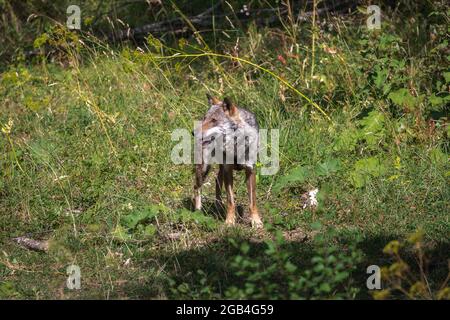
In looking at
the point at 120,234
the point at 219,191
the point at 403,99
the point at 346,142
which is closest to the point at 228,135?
the point at 219,191

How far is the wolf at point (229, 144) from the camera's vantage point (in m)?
7.49

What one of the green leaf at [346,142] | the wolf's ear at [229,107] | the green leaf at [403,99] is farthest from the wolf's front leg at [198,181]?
the green leaf at [403,99]

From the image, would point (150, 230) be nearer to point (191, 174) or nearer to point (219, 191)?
point (219, 191)

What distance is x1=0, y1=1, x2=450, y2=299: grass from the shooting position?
690 cm

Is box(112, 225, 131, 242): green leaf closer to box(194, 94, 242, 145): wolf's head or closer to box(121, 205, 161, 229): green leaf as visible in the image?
box(121, 205, 161, 229): green leaf

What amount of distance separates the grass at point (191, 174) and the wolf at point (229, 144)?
291 millimetres

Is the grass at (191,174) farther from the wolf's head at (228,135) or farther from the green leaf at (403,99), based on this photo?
the wolf's head at (228,135)

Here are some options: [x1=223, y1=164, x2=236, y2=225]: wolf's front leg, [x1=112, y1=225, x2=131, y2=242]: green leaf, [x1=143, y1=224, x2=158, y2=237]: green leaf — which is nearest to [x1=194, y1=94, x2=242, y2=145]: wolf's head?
[x1=223, y1=164, x2=236, y2=225]: wolf's front leg

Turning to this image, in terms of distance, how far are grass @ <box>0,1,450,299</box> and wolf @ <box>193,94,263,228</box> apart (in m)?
0.29

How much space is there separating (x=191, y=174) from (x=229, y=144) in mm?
1290

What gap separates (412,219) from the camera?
748cm

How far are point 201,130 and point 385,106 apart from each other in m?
2.51

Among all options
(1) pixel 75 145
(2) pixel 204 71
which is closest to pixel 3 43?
(2) pixel 204 71

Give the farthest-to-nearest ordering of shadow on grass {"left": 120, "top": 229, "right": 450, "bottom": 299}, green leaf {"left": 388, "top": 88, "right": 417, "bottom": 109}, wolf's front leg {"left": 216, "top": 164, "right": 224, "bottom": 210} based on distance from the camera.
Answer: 1. green leaf {"left": 388, "top": 88, "right": 417, "bottom": 109}
2. wolf's front leg {"left": 216, "top": 164, "right": 224, "bottom": 210}
3. shadow on grass {"left": 120, "top": 229, "right": 450, "bottom": 299}
